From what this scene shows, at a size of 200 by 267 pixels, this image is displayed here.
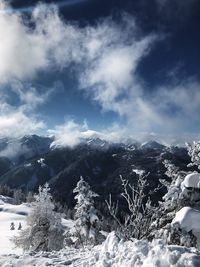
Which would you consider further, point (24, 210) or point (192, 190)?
point (24, 210)

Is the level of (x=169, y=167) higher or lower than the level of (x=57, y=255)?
higher

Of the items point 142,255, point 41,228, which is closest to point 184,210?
point 142,255

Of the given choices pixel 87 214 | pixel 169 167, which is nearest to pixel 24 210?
pixel 87 214

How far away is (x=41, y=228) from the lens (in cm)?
3922

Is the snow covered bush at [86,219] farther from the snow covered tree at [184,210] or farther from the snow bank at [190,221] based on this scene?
the snow bank at [190,221]

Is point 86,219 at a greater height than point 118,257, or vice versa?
point 86,219

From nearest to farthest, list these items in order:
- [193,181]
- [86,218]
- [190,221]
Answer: [190,221] → [193,181] → [86,218]

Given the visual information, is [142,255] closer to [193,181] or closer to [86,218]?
[193,181]

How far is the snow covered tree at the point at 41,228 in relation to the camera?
127 ft

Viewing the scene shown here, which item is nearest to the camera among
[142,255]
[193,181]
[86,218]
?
[142,255]

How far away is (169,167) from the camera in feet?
57.0

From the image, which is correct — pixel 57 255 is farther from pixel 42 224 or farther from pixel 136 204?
pixel 42 224

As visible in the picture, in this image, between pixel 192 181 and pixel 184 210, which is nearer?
pixel 184 210

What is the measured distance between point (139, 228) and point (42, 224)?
25498mm
